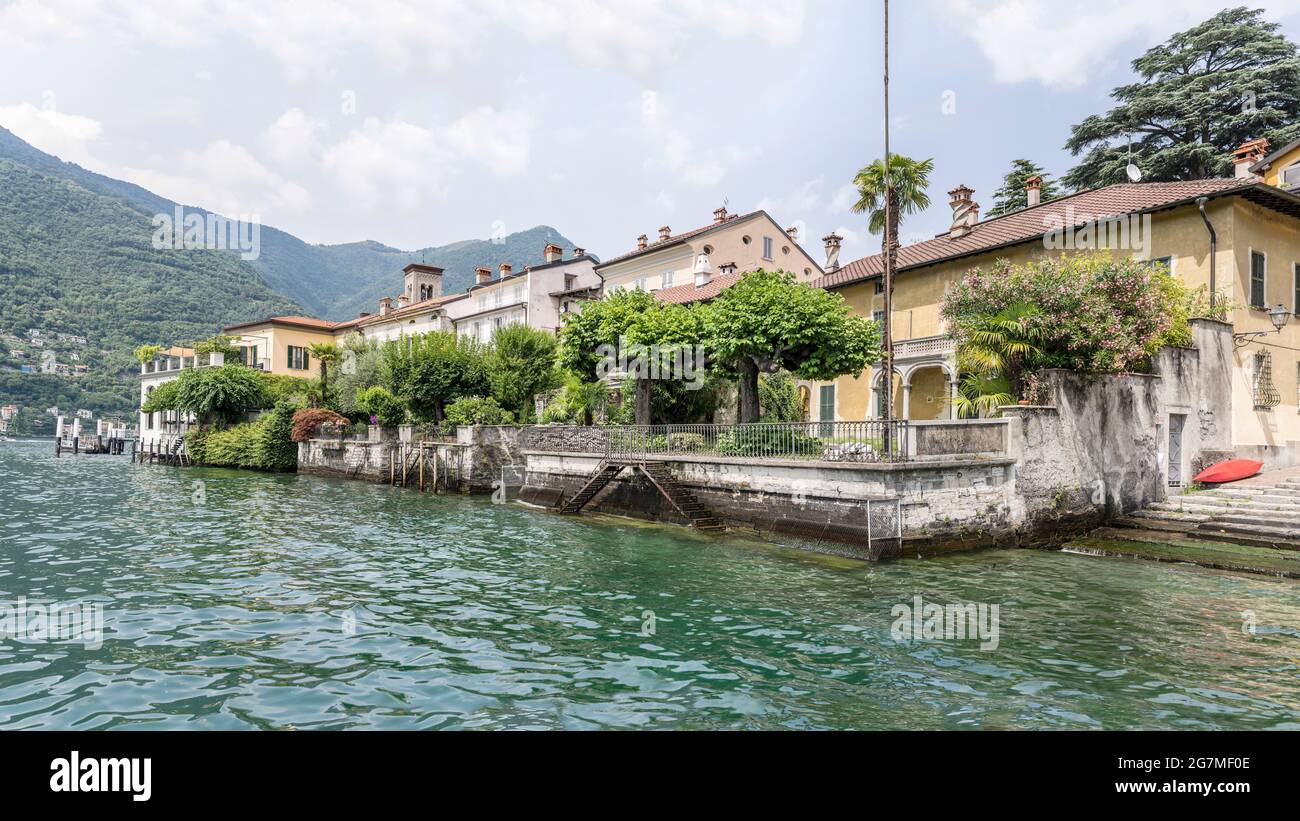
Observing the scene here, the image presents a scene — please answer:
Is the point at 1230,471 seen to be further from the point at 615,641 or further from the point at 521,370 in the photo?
the point at 521,370

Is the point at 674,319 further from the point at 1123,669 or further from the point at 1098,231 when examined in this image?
the point at 1123,669

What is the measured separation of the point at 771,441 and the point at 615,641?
1019 cm

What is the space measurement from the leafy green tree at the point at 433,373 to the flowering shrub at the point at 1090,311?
2743cm

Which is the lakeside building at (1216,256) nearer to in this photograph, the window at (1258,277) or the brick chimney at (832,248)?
the window at (1258,277)

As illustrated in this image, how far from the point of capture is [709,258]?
41.8 metres

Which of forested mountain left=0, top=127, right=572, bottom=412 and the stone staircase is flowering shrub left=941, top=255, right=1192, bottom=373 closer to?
the stone staircase

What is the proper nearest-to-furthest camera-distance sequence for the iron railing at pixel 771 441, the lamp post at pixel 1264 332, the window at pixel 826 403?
the iron railing at pixel 771 441
the lamp post at pixel 1264 332
the window at pixel 826 403

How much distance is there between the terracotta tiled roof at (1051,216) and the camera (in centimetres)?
2082

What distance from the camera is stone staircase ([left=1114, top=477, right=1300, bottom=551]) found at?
1502 cm

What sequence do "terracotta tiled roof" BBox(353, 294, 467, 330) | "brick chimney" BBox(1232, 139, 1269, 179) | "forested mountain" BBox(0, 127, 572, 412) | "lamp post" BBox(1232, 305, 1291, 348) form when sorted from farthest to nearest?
1. "forested mountain" BBox(0, 127, 572, 412)
2. "terracotta tiled roof" BBox(353, 294, 467, 330)
3. "brick chimney" BBox(1232, 139, 1269, 179)
4. "lamp post" BBox(1232, 305, 1291, 348)

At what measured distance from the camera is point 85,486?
1233 inches

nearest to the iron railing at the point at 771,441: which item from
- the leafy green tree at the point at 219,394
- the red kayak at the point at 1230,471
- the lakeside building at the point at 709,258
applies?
the red kayak at the point at 1230,471

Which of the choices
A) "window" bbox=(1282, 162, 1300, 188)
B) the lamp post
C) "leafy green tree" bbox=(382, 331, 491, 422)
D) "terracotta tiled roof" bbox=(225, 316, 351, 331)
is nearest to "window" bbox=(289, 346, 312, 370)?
"terracotta tiled roof" bbox=(225, 316, 351, 331)

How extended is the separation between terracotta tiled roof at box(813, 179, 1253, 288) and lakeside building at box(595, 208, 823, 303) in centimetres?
869
